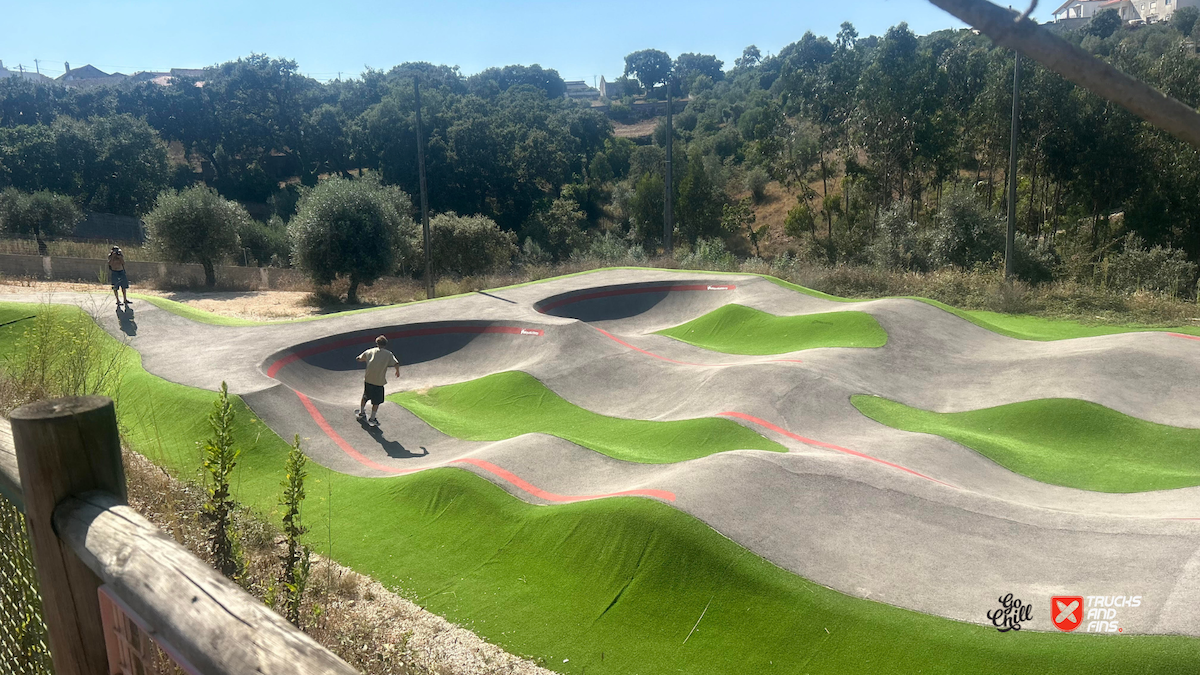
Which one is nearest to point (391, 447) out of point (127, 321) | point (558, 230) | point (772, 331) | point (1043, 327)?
point (127, 321)

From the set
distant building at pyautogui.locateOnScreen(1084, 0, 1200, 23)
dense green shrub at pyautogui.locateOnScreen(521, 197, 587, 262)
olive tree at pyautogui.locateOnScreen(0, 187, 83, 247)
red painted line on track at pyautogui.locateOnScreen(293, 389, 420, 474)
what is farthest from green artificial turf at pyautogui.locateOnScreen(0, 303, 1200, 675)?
distant building at pyautogui.locateOnScreen(1084, 0, 1200, 23)

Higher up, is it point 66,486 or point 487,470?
point 66,486

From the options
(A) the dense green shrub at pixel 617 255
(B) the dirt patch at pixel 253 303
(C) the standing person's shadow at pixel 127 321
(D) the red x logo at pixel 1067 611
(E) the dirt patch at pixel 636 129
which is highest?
(E) the dirt patch at pixel 636 129

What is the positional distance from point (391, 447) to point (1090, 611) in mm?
11941

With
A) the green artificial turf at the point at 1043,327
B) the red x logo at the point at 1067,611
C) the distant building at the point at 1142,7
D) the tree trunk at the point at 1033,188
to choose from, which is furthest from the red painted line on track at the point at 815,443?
the distant building at the point at 1142,7

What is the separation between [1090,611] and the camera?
759 cm

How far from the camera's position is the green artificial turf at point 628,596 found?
7289 mm

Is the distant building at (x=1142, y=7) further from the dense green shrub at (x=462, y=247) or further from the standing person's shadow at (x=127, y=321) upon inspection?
the standing person's shadow at (x=127, y=321)

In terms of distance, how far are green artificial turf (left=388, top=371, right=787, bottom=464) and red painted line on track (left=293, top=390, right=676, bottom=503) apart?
2061 mm

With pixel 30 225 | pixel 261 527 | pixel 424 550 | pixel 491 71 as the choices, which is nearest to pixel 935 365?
pixel 424 550

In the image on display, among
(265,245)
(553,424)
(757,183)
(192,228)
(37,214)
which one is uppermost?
(757,183)

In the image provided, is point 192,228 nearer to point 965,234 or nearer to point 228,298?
point 228,298

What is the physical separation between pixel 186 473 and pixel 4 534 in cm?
978

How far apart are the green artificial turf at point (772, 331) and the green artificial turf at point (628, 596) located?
12314 mm
